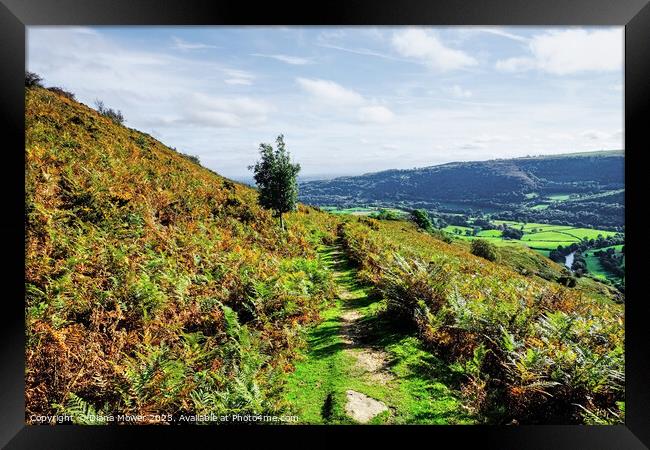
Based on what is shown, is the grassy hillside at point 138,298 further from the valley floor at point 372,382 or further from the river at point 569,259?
the river at point 569,259

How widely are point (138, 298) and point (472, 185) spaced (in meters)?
11.3

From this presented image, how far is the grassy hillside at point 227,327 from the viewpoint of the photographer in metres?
4.37

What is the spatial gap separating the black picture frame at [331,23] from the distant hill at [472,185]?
619cm

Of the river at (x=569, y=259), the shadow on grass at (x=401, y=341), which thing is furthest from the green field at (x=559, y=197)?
the shadow on grass at (x=401, y=341)

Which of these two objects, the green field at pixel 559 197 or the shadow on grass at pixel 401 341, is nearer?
the shadow on grass at pixel 401 341

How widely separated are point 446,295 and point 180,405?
5.02m

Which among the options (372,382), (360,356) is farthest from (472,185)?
(372,382)

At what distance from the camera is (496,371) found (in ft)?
17.0

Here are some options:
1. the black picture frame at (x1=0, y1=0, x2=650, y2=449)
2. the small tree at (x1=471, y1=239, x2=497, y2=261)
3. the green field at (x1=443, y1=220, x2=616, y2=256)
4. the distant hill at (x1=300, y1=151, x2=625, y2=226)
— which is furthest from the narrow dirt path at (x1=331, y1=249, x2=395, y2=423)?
the small tree at (x1=471, y1=239, x2=497, y2=261)

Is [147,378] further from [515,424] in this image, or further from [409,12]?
[409,12]

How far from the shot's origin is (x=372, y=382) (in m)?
5.12

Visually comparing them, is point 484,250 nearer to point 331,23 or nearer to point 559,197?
point 559,197
